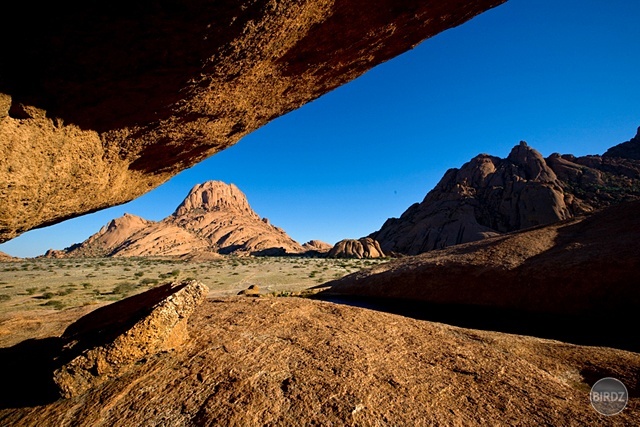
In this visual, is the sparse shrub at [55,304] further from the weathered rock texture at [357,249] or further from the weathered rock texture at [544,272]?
the weathered rock texture at [357,249]

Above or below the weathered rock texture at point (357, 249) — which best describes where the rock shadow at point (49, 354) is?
below

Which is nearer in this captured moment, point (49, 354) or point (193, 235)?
point (49, 354)

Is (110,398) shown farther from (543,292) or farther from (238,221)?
(238,221)

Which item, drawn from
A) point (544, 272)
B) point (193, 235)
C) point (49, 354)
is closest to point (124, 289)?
point (49, 354)

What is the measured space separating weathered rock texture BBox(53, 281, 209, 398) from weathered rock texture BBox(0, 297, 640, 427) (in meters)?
0.15

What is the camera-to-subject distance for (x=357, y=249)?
67.0m

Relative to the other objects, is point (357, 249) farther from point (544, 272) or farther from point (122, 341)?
point (122, 341)

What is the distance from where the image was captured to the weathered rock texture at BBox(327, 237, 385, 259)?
213 ft

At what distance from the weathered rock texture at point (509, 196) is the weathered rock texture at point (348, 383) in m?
59.6

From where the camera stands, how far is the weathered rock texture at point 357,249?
64812 millimetres

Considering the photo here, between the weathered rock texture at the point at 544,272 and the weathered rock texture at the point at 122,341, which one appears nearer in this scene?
the weathered rock texture at the point at 122,341

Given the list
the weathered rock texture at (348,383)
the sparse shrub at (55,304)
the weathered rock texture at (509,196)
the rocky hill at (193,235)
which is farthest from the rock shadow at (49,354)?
the rocky hill at (193,235)

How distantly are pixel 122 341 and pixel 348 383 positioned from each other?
121 inches

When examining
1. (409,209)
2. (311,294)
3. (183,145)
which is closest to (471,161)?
(409,209)
